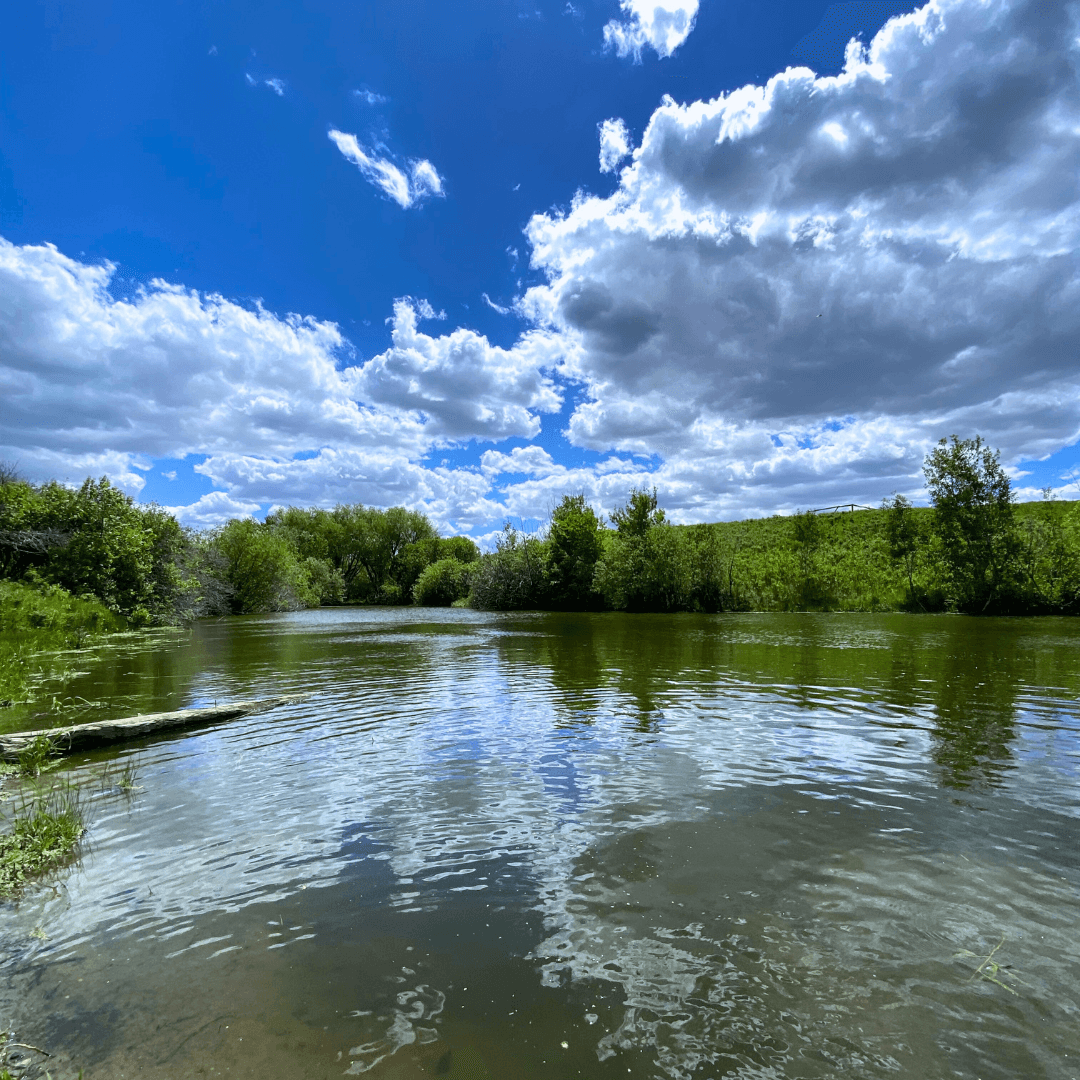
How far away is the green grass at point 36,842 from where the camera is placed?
6.09 m

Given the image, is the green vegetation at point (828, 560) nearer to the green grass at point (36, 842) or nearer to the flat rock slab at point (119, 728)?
the flat rock slab at point (119, 728)

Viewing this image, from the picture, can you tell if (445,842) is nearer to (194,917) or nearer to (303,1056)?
(194,917)

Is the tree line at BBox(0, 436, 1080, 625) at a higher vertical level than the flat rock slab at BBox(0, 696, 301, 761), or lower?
higher

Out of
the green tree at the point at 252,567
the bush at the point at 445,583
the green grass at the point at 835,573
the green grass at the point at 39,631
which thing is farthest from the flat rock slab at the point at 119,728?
the bush at the point at 445,583

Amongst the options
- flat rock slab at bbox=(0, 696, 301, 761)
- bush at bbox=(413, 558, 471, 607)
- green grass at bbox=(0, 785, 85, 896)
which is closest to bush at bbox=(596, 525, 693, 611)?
bush at bbox=(413, 558, 471, 607)

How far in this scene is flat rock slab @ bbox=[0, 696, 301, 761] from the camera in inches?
388

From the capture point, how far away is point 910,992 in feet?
13.9

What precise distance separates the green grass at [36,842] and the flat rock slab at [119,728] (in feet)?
9.30

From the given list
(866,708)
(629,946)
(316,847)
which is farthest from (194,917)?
(866,708)

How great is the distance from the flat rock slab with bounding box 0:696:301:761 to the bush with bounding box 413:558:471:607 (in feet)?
231

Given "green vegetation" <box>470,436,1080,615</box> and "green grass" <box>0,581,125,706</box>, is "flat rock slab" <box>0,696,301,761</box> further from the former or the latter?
"green vegetation" <box>470,436,1080,615</box>

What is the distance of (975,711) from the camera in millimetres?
12797

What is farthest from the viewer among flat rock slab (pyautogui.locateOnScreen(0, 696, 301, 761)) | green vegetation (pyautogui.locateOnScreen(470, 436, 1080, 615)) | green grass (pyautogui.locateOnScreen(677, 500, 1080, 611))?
green grass (pyautogui.locateOnScreen(677, 500, 1080, 611))

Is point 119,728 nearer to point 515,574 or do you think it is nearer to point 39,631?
point 39,631
